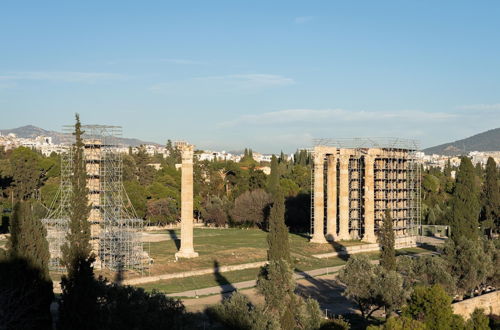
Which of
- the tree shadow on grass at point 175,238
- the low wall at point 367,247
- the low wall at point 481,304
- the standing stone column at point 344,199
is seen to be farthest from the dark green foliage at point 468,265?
the tree shadow on grass at point 175,238

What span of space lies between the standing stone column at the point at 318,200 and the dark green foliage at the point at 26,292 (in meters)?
29.6

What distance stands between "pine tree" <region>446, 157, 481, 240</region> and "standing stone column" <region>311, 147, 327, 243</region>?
12.0m

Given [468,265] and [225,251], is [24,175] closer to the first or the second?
[225,251]

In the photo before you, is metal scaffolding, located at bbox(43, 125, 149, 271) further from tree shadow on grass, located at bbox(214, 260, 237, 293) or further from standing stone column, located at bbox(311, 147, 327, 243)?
standing stone column, located at bbox(311, 147, 327, 243)

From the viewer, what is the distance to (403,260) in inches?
1265

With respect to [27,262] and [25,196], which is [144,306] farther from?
[25,196]

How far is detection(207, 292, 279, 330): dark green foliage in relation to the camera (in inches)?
803

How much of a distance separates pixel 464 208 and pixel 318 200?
45.3 feet

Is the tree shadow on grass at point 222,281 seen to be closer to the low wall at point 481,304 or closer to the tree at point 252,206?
the low wall at point 481,304

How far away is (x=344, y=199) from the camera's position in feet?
170

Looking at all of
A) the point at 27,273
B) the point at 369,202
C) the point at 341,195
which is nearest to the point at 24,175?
the point at 341,195

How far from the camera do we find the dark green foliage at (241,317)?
66.9ft

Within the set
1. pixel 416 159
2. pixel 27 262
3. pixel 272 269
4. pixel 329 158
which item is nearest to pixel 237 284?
pixel 272 269

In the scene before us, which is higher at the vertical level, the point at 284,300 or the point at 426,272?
the point at 284,300
